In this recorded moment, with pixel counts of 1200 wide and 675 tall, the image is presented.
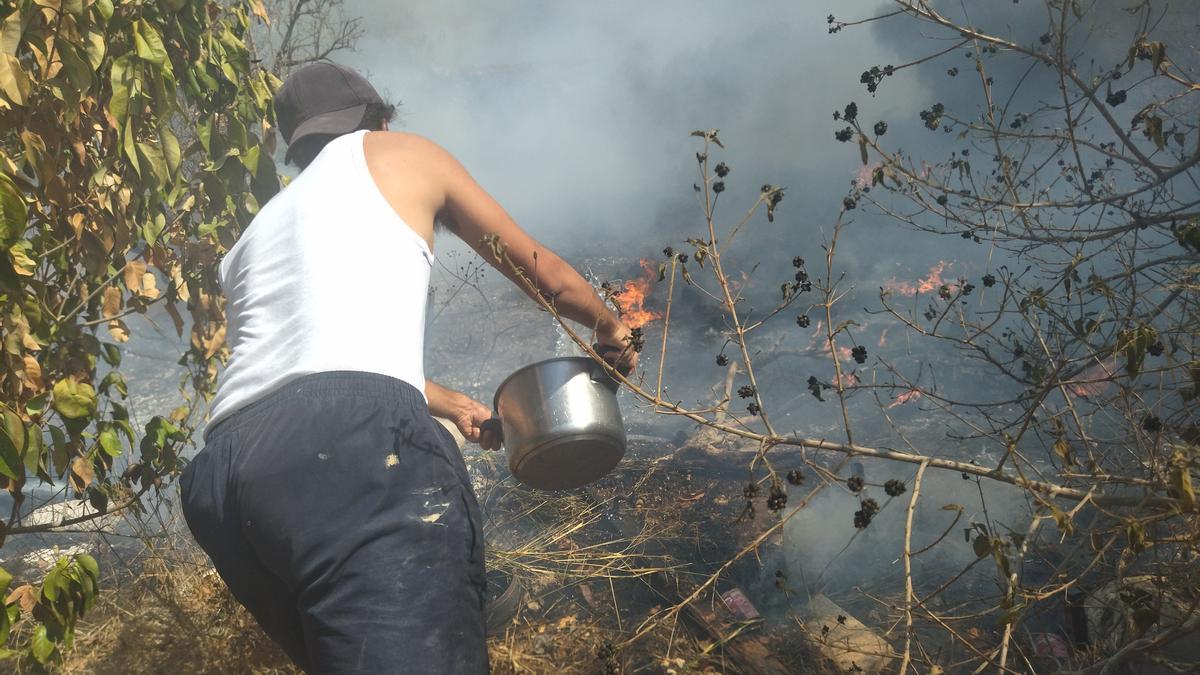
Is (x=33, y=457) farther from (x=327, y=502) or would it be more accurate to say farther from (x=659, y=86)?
(x=659, y=86)

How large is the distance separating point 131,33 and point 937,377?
5.22 metres

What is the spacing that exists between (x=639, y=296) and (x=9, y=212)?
567 centimetres

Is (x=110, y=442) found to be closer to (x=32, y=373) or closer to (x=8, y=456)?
(x=32, y=373)

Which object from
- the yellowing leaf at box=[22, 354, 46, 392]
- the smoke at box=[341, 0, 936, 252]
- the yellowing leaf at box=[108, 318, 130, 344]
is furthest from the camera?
the smoke at box=[341, 0, 936, 252]

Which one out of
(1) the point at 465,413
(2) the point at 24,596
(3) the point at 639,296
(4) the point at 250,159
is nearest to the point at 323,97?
(4) the point at 250,159

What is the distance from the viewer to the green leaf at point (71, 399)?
2.18 meters

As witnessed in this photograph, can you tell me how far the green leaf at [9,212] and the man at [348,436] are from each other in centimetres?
47

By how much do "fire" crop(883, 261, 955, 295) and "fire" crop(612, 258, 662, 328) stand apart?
2.07m

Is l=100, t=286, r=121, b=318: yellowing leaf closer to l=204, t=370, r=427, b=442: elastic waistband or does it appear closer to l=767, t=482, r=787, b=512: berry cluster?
l=204, t=370, r=427, b=442: elastic waistband

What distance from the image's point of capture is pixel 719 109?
9688mm

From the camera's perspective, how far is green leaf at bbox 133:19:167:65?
7.74 feet

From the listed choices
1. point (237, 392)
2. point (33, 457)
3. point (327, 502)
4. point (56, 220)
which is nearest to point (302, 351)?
point (237, 392)

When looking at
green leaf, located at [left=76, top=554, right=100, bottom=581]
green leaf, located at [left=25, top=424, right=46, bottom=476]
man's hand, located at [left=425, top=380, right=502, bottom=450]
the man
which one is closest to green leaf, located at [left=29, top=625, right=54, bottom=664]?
green leaf, located at [left=76, top=554, right=100, bottom=581]

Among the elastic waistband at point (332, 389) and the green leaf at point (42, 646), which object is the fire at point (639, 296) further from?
the green leaf at point (42, 646)
